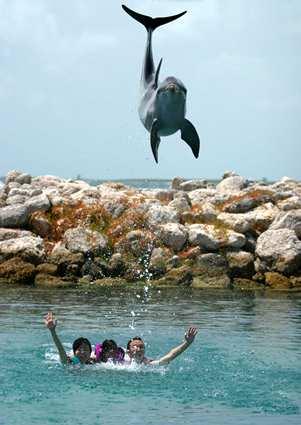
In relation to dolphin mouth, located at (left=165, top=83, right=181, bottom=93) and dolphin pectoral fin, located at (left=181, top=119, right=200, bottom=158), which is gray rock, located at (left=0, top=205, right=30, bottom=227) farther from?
dolphin mouth, located at (left=165, top=83, right=181, bottom=93)

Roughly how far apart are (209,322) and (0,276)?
1013cm

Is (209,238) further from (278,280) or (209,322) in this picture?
(209,322)

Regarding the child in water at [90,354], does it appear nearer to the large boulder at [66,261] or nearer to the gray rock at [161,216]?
the large boulder at [66,261]

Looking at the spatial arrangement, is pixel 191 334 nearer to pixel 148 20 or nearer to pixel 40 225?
pixel 148 20

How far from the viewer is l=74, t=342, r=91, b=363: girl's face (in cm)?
1722

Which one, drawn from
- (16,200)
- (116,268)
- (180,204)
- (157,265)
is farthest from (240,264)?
(16,200)

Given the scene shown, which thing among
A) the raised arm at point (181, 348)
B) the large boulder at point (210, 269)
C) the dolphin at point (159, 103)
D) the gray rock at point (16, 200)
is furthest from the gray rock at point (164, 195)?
the dolphin at point (159, 103)

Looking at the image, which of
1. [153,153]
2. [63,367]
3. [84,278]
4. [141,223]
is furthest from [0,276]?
[153,153]

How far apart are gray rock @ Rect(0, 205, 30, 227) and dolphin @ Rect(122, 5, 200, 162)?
2154 centimetres

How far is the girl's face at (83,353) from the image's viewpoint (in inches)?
678

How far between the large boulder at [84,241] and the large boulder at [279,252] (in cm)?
536

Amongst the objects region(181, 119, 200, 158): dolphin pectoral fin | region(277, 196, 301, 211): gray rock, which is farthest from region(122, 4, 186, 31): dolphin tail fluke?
region(277, 196, 301, 211): gray rock

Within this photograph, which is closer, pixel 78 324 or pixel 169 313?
pixel 78 324

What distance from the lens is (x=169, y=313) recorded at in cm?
2664
